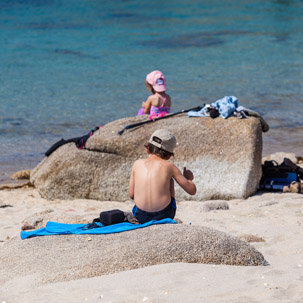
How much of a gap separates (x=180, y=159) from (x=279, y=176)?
1.50 m

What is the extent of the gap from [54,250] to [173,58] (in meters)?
17.0

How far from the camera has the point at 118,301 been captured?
402 cm

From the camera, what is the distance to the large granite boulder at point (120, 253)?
4797mm

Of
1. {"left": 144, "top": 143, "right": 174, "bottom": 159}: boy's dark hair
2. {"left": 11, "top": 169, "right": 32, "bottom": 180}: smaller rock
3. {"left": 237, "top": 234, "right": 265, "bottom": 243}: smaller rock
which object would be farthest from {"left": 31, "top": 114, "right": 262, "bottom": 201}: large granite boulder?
{"left": 144, "top": 143, "right": 174, "bottom": 159}: boy's dark hair

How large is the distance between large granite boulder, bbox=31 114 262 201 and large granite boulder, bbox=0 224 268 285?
317 centimetres

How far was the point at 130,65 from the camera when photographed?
67.5ft

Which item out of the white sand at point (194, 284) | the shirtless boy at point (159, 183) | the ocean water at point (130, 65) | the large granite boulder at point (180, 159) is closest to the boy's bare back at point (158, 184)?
the shirtless boy at point (159, 183)

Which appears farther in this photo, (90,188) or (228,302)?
(90,188)

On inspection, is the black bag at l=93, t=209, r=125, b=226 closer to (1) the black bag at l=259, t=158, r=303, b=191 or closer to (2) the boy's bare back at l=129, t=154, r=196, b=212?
(2) the boy's bare back at l=129, t=154, r=196, b=212

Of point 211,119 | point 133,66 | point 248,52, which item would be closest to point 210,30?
point 248,52

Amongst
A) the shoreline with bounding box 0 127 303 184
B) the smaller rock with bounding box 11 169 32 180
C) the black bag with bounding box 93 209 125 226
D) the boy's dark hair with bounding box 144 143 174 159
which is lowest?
the shoreline with bounding box 0 127 303 184

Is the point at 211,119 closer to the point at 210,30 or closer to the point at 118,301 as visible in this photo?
the point at 118,301

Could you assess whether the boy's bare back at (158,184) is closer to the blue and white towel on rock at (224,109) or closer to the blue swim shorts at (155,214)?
the blue swim shorts at (155,214)

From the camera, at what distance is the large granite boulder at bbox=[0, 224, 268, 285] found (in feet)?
15.7
